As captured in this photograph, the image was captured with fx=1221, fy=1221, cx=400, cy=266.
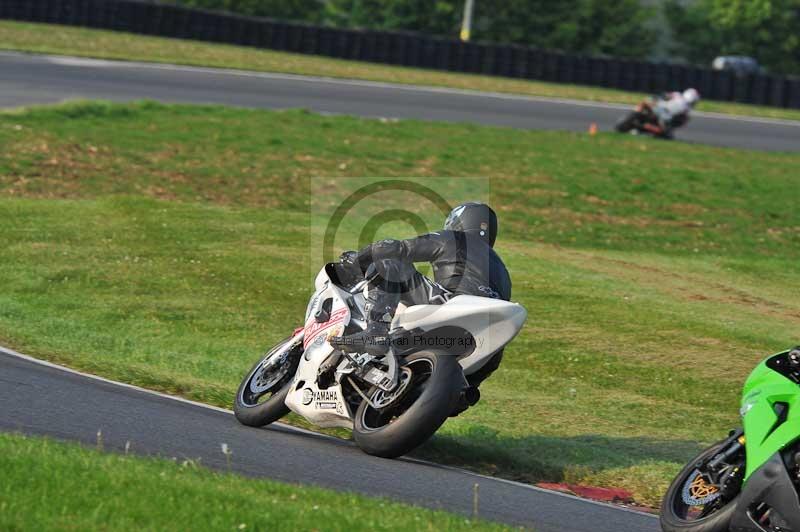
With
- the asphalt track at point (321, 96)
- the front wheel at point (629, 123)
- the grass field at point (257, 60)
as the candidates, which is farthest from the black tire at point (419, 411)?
the grass field at point (257, 60)

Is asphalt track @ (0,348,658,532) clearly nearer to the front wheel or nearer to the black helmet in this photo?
the black helmet

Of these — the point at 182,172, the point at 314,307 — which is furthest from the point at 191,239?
the point at 314,307

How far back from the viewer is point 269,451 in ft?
24.4

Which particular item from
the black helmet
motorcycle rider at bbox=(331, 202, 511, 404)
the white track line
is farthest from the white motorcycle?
the white track line

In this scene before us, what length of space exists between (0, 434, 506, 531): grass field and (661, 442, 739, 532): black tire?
946mm

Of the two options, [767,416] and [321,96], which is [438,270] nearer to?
[767,416]

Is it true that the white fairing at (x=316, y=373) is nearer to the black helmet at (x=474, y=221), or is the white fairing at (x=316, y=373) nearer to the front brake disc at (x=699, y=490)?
the black helmet at (x=474, y=221)

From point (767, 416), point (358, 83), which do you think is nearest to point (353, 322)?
point (767, 416)

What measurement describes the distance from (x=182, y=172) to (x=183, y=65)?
487 inches

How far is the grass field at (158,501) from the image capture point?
17.8 feet

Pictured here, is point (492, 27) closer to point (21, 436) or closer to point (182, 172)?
point (182, 172)

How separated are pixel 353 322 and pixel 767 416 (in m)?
2.78

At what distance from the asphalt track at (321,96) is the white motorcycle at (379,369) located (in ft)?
53.7

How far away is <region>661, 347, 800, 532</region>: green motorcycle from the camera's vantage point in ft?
19.1
